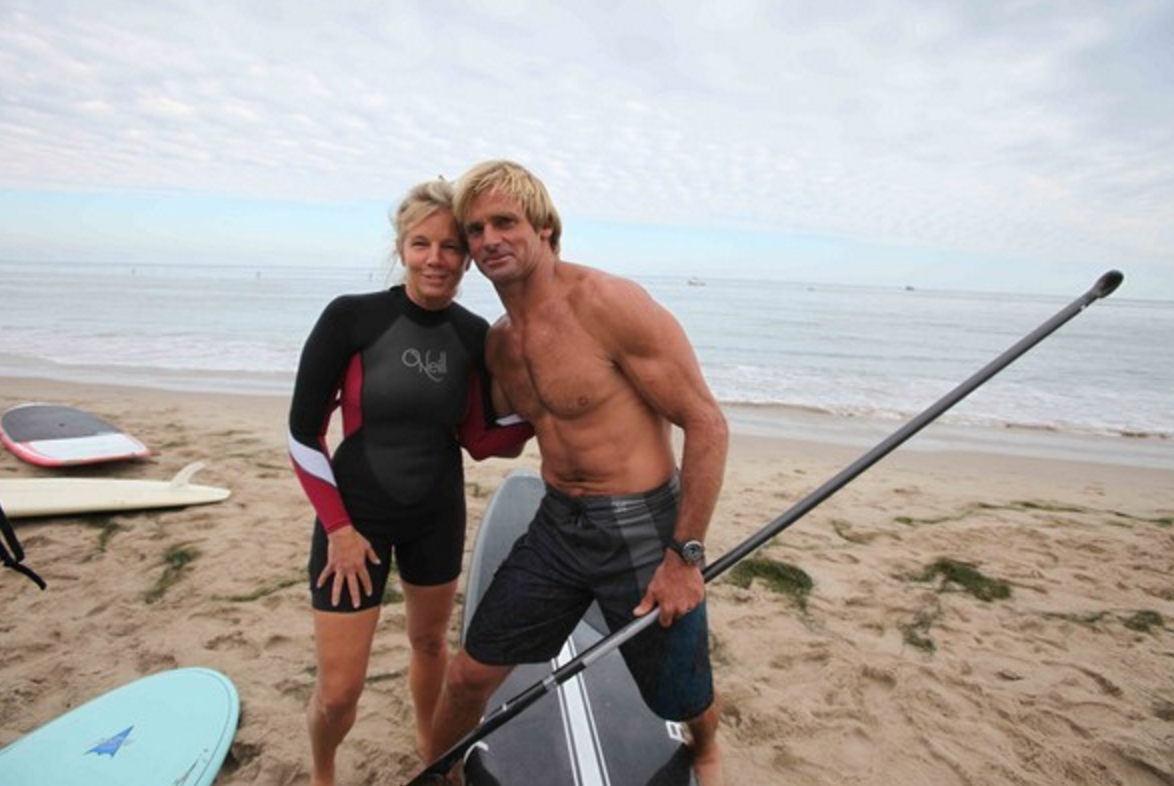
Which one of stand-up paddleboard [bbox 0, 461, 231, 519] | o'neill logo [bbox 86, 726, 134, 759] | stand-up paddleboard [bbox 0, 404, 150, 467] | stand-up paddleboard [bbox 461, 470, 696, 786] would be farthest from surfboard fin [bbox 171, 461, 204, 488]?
stand-up paddleboard [bbox 461, 470, 696, 786]

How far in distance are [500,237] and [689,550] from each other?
112cm

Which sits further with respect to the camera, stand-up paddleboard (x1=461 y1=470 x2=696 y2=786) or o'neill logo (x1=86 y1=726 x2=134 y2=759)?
o'neill logo (x1=86 y1=726 x2=134 y2=759)

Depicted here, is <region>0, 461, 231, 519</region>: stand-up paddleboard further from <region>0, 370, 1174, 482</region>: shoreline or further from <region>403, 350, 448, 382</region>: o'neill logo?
<region>403, 350, 448, 382</region>: o'neill logo

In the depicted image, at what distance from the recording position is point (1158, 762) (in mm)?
2926

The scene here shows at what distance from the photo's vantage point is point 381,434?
2250mm

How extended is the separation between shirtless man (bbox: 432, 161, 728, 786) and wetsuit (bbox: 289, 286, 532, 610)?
22 centimetres

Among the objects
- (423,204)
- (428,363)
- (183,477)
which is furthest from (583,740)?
(183,477)

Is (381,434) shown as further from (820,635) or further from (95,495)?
(95,495)

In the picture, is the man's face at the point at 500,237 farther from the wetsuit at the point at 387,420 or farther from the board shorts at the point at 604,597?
the board shorts at the point at 604,597

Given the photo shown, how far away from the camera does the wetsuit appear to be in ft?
7.12

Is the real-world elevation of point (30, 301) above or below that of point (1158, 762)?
below

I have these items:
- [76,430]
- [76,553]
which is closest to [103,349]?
[76,430]

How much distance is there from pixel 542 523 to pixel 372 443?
668 mm

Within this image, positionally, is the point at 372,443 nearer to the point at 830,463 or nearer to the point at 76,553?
the point at 76,553
